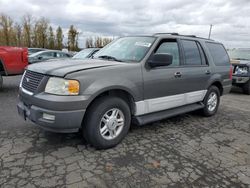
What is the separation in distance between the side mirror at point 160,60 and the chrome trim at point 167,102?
24.9 inches

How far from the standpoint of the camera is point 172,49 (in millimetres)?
4445

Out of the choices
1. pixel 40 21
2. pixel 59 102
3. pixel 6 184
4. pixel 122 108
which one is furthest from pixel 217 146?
pixel 40 21

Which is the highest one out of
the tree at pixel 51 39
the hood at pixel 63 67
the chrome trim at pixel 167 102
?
the tree at pixel 51 39

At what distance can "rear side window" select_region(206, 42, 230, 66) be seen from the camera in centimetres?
550

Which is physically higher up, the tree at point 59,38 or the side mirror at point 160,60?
the tree at point 59,38

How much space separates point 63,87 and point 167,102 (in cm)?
206

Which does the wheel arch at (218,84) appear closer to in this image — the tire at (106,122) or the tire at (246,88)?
the tire at (106,122)

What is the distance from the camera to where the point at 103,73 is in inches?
128

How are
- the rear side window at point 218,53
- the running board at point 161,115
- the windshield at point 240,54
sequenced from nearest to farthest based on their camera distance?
the running board at point 161,115
the rear side window at point 218,53
the windshield at point 240,54

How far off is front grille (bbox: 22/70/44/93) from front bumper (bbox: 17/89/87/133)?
199mm

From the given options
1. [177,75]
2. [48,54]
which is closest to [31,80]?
[177,75]

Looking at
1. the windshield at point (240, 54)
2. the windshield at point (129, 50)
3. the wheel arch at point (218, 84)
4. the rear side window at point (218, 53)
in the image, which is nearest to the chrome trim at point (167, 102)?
the wheel arch at point (218, 84)

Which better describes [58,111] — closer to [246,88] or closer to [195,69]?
[195,69]

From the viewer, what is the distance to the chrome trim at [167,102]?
383cm
